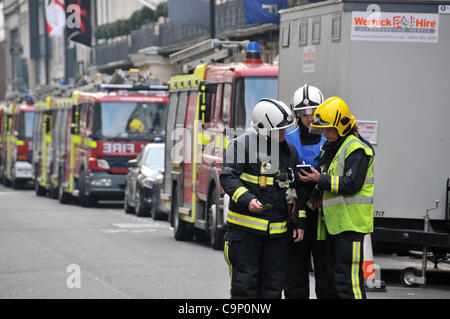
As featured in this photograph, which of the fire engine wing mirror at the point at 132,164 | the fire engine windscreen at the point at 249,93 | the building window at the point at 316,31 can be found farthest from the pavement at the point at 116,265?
the building window at the point at 316,31

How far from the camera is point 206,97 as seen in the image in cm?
1609

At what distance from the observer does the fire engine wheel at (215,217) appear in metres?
15.2

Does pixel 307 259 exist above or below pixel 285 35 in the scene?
below

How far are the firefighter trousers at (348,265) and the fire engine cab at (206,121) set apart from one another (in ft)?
23.0

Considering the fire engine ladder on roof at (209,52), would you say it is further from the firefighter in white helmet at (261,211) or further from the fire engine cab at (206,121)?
the firefighter in white helmet at (261,211)

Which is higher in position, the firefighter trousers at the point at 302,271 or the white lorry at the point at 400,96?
the white lorry at the point at 400,96

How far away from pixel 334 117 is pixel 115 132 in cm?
1867

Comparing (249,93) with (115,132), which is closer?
(249,93)

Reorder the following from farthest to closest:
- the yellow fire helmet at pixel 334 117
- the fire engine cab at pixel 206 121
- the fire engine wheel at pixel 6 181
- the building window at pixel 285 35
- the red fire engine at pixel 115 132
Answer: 1. the fire engine wheel at pixel 6 181
2. the red fire engine at pixel 115 132
3. the fire engine cab at pixel 206 121
4. the building window at pixel 285 35
5. the yellow fire helmet at pixel 334 117

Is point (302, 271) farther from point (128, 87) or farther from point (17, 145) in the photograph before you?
point (17, 145)

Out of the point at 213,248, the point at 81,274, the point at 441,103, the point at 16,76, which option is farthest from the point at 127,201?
the point at 16,76

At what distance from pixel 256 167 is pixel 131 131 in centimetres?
1880

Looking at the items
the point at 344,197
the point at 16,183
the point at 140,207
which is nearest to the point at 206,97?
the point at 140,207

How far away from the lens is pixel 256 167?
761 cm
